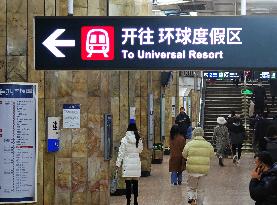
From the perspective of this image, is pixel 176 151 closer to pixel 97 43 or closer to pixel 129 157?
pixel 129 157

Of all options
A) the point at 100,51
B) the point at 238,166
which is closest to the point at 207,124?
the point at 238,166

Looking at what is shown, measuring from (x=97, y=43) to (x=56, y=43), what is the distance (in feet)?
1.70

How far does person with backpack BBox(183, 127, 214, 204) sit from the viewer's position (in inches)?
512

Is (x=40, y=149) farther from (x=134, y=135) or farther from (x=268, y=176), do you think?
(x=268, y=176)

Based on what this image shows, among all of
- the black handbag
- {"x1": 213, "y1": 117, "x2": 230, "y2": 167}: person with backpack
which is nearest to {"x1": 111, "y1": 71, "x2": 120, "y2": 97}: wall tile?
{"x1": 213, "y1": 117, "x2": 230, "y2": 167}: person with backpack

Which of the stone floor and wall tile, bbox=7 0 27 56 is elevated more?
wall tile, bbox=7 0 27 56

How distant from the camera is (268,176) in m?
7.99

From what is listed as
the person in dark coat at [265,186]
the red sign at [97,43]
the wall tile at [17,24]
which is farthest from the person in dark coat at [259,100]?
the person in dark coat at [265,186]

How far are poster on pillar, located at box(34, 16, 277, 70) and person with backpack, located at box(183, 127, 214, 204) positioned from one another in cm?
467

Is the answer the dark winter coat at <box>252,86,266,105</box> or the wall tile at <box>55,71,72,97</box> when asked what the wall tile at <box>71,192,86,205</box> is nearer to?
the wall tile at <box>55,71,72,97</box>

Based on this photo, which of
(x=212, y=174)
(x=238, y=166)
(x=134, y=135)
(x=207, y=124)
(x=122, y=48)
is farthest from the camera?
(x=207, y=124)

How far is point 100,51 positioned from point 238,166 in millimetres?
14416

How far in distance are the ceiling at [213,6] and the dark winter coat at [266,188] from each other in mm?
14130

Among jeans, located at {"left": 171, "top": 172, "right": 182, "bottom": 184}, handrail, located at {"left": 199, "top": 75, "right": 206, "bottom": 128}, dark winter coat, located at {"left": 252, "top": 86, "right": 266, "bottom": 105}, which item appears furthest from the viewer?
handrail, located at {"left": 199, "top": 75, "right": 206, "bottom": 128}
